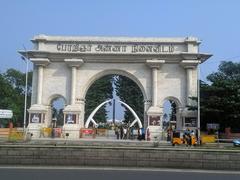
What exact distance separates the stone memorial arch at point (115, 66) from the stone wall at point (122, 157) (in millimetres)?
27626

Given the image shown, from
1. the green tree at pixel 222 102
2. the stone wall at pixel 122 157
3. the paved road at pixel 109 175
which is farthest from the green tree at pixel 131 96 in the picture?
the paved road at pixel 109 175

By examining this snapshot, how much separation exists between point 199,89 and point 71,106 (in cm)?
1356

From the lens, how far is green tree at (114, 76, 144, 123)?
7862cm

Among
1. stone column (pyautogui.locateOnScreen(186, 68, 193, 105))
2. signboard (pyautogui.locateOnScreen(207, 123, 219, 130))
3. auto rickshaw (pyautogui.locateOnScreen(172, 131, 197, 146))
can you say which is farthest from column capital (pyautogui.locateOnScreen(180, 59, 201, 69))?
auto rickshaw (pyautogui.locateOnScreen(172, 131, 197, 146))

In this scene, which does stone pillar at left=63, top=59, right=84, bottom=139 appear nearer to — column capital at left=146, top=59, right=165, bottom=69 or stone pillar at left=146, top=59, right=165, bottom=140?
column capital at left=146, top=59, right=165, bottom=69

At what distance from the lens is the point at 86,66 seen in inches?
1980

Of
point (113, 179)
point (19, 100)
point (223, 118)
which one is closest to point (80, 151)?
point (113, 179)

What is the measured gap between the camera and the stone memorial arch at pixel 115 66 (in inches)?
1945

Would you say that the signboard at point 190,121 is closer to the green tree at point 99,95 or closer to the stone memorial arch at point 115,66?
the stone memorial arch at point 115,66

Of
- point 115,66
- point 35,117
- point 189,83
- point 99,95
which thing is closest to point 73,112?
point 35,117

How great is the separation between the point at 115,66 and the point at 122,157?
29380 millimetres

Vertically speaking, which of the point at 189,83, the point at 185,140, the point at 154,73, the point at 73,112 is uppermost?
the point at 154,73

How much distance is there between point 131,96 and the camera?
260 feet

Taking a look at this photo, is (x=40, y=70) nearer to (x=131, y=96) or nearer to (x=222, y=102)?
(x=222, y=102)
